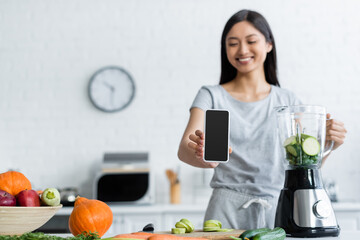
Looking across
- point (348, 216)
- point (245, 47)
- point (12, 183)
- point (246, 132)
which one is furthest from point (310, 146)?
point (348, 216)

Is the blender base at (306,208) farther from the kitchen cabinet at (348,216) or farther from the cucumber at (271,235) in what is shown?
the kitchen cabinet at (348,216)

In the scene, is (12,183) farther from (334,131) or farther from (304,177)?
(334,131)

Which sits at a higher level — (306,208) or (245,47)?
(245,47)

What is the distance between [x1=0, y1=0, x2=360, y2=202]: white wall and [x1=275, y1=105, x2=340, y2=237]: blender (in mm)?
2303

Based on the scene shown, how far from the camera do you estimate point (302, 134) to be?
54.0 inches

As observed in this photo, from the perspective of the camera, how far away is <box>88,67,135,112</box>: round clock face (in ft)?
12.2

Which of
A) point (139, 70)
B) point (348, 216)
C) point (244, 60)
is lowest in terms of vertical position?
point (348, 216)

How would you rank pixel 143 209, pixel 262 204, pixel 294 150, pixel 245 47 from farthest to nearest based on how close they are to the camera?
pixel 143 209 → pixel 245 47 → pixel 262 204 → pixel 294 150

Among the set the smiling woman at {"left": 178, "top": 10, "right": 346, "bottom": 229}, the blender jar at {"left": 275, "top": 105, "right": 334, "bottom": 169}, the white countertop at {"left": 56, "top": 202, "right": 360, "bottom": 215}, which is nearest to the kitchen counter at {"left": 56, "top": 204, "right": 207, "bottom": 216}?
the white countertop at {"left": 56, "top": 202, "right": 360, "bottom": 215}

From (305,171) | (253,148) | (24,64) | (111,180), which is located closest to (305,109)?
(305,171)

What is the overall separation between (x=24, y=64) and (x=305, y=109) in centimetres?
293

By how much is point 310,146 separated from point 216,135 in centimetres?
30

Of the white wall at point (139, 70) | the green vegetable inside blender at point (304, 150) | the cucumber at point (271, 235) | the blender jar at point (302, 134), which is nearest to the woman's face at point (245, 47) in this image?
the blender jar at point (302, 134)

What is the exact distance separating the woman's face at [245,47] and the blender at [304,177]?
33cm
